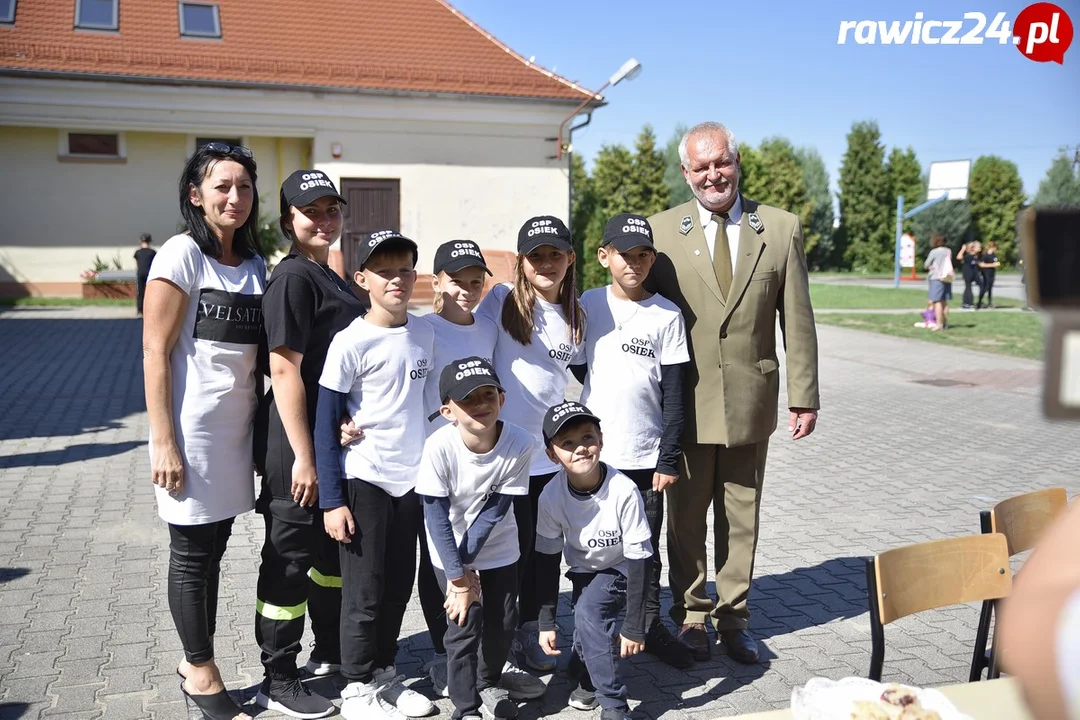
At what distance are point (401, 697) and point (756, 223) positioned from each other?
247 cm

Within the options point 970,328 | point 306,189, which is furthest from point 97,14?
point 306,189

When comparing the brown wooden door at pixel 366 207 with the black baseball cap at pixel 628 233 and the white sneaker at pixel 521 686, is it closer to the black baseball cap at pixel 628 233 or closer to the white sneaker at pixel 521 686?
the black baseball cap at pixel 628 233

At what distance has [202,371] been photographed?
11.0 ft

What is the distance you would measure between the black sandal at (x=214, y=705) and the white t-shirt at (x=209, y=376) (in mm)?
708

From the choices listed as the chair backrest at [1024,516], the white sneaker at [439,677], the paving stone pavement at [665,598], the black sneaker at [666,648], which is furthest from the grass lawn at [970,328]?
the white sneaker at [439,677]

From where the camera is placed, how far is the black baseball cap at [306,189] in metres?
3.45

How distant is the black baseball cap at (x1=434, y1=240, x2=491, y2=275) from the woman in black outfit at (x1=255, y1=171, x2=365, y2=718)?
38 cm

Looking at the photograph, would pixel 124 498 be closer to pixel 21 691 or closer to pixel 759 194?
pixel 21 691

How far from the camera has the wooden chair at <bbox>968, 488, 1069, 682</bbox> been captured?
3.30m

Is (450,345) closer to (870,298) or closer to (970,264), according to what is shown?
(970,264)

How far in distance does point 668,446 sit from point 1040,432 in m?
7.45

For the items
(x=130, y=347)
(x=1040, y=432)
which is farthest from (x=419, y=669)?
(x=130, y=347)

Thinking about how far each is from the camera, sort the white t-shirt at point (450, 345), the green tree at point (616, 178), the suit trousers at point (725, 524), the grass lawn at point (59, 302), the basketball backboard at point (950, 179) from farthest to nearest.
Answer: the green tree at point (616, 178) → the basketball backboard at point (950, 179) → the grass lawn at point (59, 302) → the suit trousers at point (725, 524) → the white t-shirt at point (450, 345)

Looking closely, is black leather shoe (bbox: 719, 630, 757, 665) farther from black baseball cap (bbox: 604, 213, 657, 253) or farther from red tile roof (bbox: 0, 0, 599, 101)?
red tile roof (bbox: 0, 0, 599, 101)
